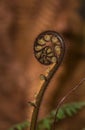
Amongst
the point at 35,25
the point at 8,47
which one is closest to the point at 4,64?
the point at 8,47

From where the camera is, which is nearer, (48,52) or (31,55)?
(48,52)

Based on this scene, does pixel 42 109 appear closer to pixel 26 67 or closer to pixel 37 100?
pixel 26 67

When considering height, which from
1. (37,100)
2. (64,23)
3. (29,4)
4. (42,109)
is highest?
(37,100)

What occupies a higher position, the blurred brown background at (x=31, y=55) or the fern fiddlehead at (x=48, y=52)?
the fern fiddlehead at (x=48, y=52)

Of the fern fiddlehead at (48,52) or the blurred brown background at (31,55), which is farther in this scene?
the blurred brown background at (31,55)

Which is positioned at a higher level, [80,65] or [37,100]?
[37,100]
